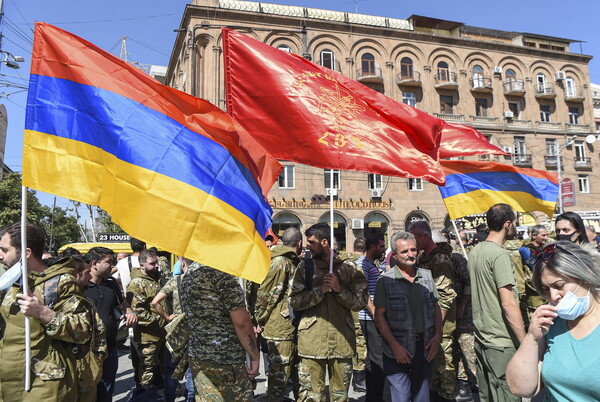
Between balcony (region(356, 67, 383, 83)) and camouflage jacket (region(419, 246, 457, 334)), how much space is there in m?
27.3

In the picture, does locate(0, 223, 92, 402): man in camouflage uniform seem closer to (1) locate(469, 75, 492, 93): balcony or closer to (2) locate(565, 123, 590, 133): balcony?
(1) locate(469, 75, 492, 93): balcony

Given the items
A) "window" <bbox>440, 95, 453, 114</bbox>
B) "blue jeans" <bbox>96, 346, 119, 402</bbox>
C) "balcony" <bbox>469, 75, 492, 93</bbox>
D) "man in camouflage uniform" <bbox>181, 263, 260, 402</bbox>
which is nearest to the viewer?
"man in camouflage uniform" <bbox>181, 263, 260, 402</bbox>

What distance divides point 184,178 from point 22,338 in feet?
5.09

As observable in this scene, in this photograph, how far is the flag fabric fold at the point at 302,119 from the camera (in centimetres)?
475

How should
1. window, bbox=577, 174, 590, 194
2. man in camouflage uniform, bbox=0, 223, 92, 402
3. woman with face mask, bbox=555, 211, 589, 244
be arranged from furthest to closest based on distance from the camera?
window, bbox=577, 174, 590, 194
woman with face mask, bbox=555, 211, 589, 244
man in camouflage uniform, bbox=0, 223, 92, 402

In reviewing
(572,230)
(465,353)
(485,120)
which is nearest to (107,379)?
(465,353)

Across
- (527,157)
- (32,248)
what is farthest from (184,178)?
(527,157)

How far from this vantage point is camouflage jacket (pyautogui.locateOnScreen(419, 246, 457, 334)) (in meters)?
5.57

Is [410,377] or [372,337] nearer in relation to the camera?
[410,377]

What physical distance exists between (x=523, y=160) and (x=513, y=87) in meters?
6.02

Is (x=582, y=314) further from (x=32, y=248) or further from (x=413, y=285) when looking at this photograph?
(x=32, y=248)

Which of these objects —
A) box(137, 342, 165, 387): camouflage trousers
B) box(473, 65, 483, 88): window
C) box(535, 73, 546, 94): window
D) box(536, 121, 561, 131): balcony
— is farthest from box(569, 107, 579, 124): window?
box(137, 342, 165, 387): camouflage trousers

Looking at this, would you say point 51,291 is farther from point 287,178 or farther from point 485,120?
point 485,120

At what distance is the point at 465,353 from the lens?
5941 mm
